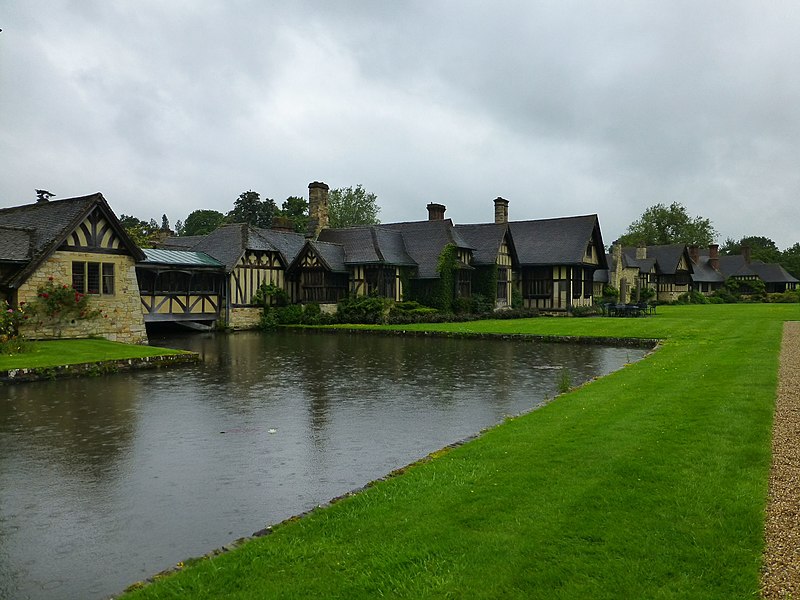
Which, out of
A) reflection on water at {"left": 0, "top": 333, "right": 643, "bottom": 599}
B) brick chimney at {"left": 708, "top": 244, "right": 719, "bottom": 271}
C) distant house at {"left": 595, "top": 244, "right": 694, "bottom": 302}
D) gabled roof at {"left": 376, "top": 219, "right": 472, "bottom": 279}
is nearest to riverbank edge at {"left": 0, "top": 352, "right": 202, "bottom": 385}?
reflection on water at {"left": 0, "top": 333, "right": 643, "bottom": 599}

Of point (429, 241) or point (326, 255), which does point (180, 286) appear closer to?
point (326, 255)

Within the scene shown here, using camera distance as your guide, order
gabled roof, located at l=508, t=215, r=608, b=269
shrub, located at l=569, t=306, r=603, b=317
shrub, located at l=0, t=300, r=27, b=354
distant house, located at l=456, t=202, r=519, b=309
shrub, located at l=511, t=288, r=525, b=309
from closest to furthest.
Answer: shrub, located at l=0, t=300, r=27, b=354, shrub, located at l=569, t=306, r=603, b=317, distant house, located at l=456, t=202, r=519, b=309, gabled roof, located at l=508, t=215, r=608, b=269, shrub, located at l=511, t=288, r=525, b=309

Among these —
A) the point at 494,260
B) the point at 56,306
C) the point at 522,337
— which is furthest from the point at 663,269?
the point at 56,306

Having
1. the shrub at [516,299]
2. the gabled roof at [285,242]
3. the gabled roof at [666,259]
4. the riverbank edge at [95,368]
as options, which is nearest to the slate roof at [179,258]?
the gabled roof at [285,242]

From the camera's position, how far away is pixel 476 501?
580 centimetres

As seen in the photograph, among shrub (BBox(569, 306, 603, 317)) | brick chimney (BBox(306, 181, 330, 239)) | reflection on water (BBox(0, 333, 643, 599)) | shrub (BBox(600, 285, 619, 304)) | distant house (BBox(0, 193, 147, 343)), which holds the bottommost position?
reflection on water (BBox(0, 333, 643, 599))

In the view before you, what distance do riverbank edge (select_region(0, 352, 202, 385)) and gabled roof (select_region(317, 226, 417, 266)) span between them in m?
18.2

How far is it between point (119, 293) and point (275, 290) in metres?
13.0

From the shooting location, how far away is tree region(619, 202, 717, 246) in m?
88.1

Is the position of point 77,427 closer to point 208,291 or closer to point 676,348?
point 676,348

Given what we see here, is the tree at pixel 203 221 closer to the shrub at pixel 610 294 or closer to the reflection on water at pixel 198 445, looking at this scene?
the shrub at pixel 610 294

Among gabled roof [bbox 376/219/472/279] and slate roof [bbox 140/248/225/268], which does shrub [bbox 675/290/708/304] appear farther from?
slate roof [bbox 140/248/225/268]

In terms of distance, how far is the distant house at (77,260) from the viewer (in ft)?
67.0

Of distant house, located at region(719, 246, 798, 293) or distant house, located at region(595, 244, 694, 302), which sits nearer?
distant house, located at region(595, 244, 694, 302)
